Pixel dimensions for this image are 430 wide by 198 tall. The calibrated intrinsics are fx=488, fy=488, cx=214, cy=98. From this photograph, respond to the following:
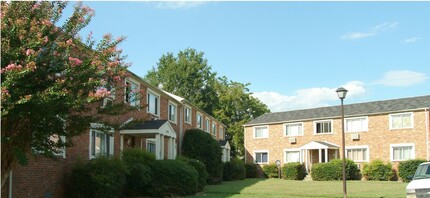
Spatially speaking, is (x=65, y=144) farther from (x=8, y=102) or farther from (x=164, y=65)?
(x=164, y=65)

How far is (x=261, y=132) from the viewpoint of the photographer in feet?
161

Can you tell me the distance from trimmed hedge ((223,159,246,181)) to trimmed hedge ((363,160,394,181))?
9.90m

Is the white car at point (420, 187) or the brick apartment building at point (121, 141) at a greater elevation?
the brick apartment building at point (121, 141)

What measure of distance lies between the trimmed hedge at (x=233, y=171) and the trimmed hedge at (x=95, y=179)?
804 inches

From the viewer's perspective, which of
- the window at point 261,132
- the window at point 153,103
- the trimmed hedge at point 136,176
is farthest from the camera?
the window at point 261,132

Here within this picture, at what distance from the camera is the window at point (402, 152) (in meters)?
38.3

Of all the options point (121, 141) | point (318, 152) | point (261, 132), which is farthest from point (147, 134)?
point (261, 132)

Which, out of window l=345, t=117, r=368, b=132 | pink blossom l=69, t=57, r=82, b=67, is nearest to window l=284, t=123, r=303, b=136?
window l=345, t=117, r=368, b=132

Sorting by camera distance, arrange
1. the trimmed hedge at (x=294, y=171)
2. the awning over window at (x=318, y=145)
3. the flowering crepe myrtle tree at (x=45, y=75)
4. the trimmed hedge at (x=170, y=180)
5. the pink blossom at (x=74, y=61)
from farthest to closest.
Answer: the awning over window at (x=318, y=145) → the trimmed hedge at (x=294, y=171) → the trimmed hedge at (x=170, y=180) → the pink blossom at (x=74, y=61) → the flowering crepe myrtle tree at (x=45, y=75)

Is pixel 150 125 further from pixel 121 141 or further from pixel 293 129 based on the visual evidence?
pixel 293 129

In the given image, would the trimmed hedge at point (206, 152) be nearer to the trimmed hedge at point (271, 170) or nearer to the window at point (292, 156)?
the trimmed hedge at point (271, 170)

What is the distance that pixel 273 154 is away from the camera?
156 ft

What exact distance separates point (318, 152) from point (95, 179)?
3115 cm

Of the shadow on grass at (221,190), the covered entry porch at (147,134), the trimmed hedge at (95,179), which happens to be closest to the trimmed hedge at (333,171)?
the shadow on grass at (221,190)
